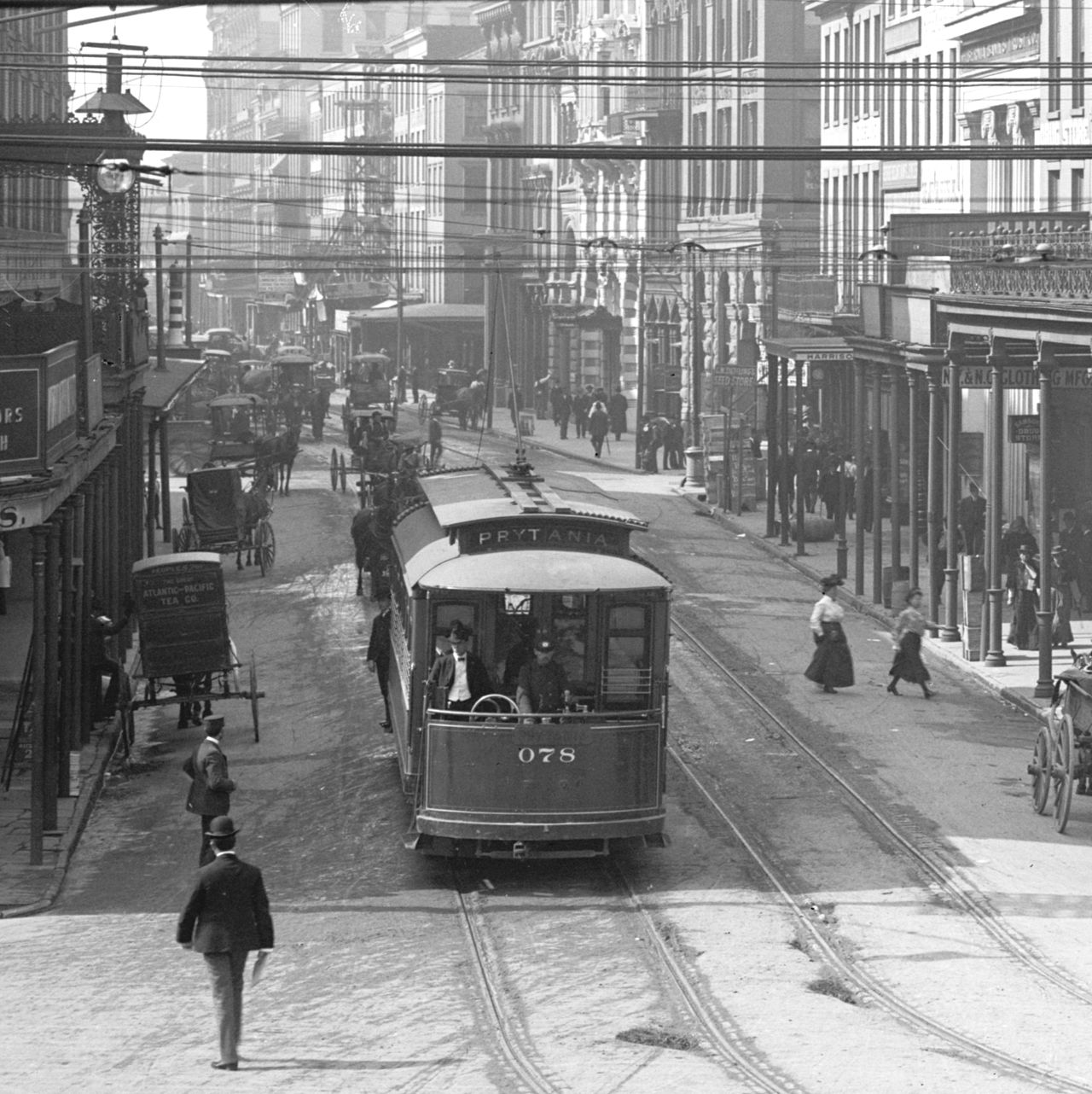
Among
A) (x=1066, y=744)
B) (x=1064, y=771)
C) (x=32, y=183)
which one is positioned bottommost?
(x=1064, y=771)

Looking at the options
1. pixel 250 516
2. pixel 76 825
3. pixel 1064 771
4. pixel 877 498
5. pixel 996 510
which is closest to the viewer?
pixel 1064 771

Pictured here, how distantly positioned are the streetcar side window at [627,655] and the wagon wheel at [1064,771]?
3.49 meters

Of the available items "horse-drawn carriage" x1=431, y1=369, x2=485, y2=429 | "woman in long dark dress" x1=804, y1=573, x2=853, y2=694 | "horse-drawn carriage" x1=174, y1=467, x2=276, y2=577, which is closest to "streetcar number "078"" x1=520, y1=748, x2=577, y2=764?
"woman in long dark dress" x1=804, y1=573, x2=853, y2=694

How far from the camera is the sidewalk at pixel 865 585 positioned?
25.3 meters

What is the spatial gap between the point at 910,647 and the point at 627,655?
8.37 m

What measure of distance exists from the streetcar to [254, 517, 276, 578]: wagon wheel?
60.0 feet

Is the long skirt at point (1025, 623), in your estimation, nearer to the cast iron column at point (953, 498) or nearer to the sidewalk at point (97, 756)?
the sidewalk at point (97, 756)

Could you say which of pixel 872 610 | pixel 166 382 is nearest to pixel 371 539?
pixel 872 610

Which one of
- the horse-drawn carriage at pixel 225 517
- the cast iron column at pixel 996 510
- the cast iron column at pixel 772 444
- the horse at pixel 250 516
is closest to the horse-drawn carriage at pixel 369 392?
the cast iron column at pixel 772 444

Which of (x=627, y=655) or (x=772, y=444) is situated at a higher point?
(x=772, y=444)

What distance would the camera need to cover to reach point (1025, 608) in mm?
27500

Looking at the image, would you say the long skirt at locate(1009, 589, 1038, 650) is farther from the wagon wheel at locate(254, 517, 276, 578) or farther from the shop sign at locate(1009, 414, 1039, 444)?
the wagon wheel at locate(254, 517, 276, 578)

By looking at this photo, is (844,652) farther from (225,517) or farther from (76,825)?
(225,517)

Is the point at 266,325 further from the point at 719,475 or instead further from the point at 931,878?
the point at 931,878
